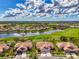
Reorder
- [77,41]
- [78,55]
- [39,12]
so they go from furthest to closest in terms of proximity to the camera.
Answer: [39,12] → [77,41] → [78,55]

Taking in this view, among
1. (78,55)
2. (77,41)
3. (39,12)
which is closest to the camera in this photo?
(78,55)

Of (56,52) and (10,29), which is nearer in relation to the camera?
(56,52)

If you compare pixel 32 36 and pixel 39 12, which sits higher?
pixel 39 12

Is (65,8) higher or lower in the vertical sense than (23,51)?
higher

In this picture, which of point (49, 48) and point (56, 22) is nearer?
point (49, 48)

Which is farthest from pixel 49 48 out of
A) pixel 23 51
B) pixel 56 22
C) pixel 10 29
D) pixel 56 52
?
pixel 10 29

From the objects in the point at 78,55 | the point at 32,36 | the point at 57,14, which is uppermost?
the point at 57,14

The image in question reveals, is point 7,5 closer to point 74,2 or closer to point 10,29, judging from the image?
point 10,29

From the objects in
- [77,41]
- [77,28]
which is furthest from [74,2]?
[77,41]

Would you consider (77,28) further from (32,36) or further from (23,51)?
(23,51)
